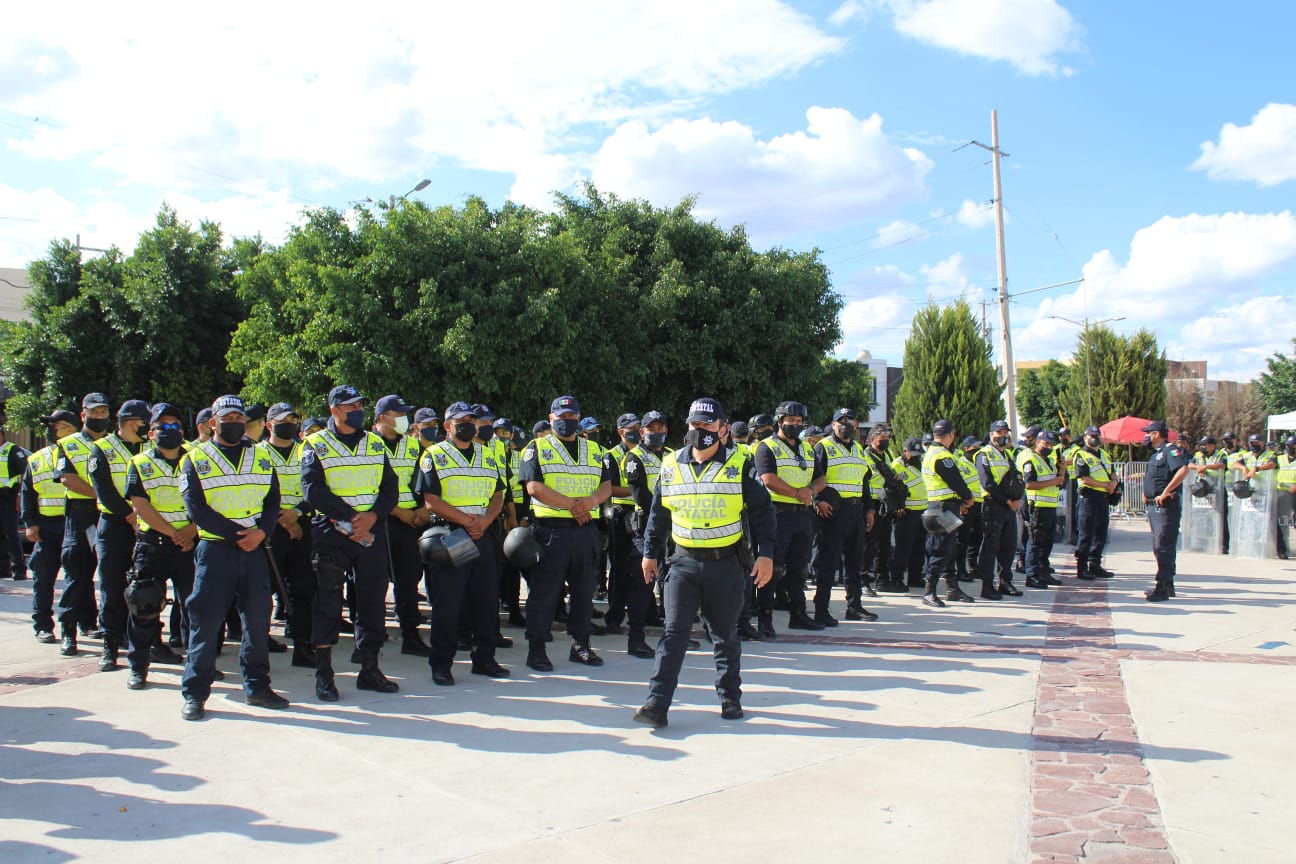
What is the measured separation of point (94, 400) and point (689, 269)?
15.0 meters

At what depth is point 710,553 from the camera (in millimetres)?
5750

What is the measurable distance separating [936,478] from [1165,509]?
262 cm

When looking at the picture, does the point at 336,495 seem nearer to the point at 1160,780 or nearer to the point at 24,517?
the point at 24,517

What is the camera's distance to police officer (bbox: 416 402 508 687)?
6.84m

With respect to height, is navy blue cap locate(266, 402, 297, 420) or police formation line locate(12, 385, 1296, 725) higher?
navy blue cap locate(266, 402, 297, 420)

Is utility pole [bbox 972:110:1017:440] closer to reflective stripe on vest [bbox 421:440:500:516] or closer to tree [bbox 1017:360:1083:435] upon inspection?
reflective stripe on vest [bbox 421:440:500:516]

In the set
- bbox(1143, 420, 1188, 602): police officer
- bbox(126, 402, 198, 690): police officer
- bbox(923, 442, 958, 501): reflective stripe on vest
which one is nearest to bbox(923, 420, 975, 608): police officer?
bbox(923, 442, 958, 501): reflective stripe on vest

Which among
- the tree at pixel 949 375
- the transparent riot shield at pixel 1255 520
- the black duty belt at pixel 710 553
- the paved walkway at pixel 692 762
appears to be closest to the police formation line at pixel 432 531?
the black duty belt at pixel 710 553

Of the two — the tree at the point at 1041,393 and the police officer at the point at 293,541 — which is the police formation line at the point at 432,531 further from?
the tree at the point at 1041,393

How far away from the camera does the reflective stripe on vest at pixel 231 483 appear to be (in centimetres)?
601

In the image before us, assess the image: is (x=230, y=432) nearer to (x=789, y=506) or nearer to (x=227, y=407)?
(x=227, y=407)

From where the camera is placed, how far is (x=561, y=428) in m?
7.38

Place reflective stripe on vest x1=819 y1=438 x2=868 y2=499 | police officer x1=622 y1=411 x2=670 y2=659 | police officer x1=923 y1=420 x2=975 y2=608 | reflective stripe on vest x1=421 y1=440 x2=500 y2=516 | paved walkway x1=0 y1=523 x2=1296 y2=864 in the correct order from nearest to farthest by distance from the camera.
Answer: paved walkway x1=0 y1=523 x2=1296 y2=864, reflective stripe on vest x1=421 y1=440 x2=500 y2=516, police officer x1=622 y1=411 x2=670 y2=659, reflective stripe on vest x1=819 y1=438 x2=868 y2=499, police officer x1=923 y1=420 x2=975 y2=608

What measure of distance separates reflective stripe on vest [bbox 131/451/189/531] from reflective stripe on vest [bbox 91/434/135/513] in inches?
18.7
